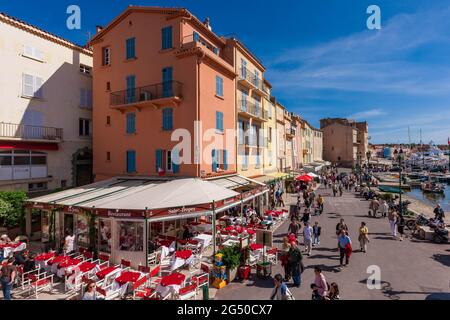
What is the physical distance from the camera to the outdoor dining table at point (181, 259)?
12.2 m

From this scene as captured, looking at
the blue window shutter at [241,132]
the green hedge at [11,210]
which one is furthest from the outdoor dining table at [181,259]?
the blue window shutter at [241,132]

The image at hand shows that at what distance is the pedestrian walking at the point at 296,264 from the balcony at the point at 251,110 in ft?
54.2

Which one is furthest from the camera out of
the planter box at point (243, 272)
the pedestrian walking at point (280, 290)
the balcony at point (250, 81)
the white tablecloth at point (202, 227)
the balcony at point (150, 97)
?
the balcony at point (250, 81)

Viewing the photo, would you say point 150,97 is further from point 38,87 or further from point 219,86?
point 38,87

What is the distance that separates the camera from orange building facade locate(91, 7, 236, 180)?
19484mm

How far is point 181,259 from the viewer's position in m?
12.4

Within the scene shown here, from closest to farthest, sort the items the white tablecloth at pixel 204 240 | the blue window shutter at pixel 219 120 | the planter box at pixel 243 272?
the planter box at pixel 243 272, the white tablecloth at pixel 204 240, the blue window shutter at pixel 219 120

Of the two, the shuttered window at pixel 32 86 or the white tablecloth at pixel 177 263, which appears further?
the shuttered window at pixel 32 86

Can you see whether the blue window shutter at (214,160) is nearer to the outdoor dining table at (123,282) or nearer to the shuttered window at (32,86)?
the outdoor dining table at (123,282)

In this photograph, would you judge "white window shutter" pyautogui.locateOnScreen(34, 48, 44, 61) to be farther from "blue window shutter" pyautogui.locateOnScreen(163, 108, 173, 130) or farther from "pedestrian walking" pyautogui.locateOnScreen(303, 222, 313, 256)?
"pedestrian walking" pyautogui.locateOnScreen(303, 222, 313, 256)

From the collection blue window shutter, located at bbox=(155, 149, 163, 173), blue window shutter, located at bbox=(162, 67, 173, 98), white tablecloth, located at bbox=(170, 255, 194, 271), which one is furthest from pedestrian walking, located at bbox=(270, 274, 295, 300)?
blue window shutter, located at bbox=(162, 67, 173, 98)

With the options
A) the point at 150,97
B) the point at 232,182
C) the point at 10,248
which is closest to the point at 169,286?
the point at 10,248
